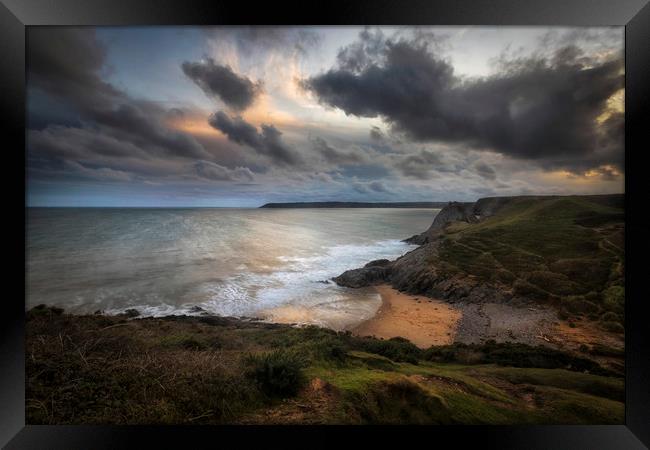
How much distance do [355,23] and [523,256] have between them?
5.40m

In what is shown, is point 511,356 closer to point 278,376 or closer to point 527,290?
point 527,290

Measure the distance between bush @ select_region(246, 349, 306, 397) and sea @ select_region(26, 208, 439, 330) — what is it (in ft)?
4.79

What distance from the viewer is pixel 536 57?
3.23 meters

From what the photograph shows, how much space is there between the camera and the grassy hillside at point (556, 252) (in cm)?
328

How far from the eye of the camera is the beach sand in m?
4.06

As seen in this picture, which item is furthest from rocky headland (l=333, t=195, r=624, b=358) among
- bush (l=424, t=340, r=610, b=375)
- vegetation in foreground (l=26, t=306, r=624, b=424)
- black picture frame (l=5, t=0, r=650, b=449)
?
vegetation in foreground (l=26, t=306, r=624, b=424)

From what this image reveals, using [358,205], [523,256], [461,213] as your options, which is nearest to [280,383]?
[358,205]

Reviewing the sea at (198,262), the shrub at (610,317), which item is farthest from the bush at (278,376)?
the shrub at (610,317)

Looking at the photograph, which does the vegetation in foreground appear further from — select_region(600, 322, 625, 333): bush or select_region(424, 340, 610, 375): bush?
select_region(600, 322, 625, 333): bush

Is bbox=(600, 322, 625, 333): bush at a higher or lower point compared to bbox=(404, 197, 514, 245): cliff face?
lower

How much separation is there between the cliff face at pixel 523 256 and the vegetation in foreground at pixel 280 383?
119cm

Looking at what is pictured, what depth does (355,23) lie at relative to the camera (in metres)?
2.63

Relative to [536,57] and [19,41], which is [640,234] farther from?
[19,41]

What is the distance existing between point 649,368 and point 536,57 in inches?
182
